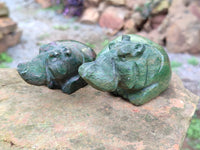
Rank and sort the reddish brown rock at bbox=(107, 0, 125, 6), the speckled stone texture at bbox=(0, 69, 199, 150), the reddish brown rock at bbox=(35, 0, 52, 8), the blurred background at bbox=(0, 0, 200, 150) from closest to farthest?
the speckled stone texture at bbox=(0, 69, 199, 150) < the blurred background at bbox=(0, 0, 200, 150) < the reddish brown rock at bbox=(107, 0, 125, 6) < the reddish brown rock at bbox=(35, 0, 52, 8)

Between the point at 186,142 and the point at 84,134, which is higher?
the point at 84,134

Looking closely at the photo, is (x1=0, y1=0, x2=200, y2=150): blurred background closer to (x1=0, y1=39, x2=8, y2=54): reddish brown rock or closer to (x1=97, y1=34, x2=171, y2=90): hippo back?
(x1=0, y1=39, x2=8, y2=54): reddish brown rock

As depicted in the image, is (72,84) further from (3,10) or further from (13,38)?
(3,10)

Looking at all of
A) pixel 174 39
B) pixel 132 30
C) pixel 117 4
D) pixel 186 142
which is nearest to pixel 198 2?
pixel 174 39

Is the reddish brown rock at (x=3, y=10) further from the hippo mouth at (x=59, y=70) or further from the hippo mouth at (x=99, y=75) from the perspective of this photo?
the hippo mouth at (x=99, y=75)

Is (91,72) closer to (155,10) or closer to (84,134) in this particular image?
(84,134)

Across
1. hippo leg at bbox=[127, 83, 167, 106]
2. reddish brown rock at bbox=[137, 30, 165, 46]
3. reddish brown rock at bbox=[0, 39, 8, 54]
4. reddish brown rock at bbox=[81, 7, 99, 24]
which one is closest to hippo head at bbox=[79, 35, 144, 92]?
hippo leg at bbox=[127, 83, 167, 106]
